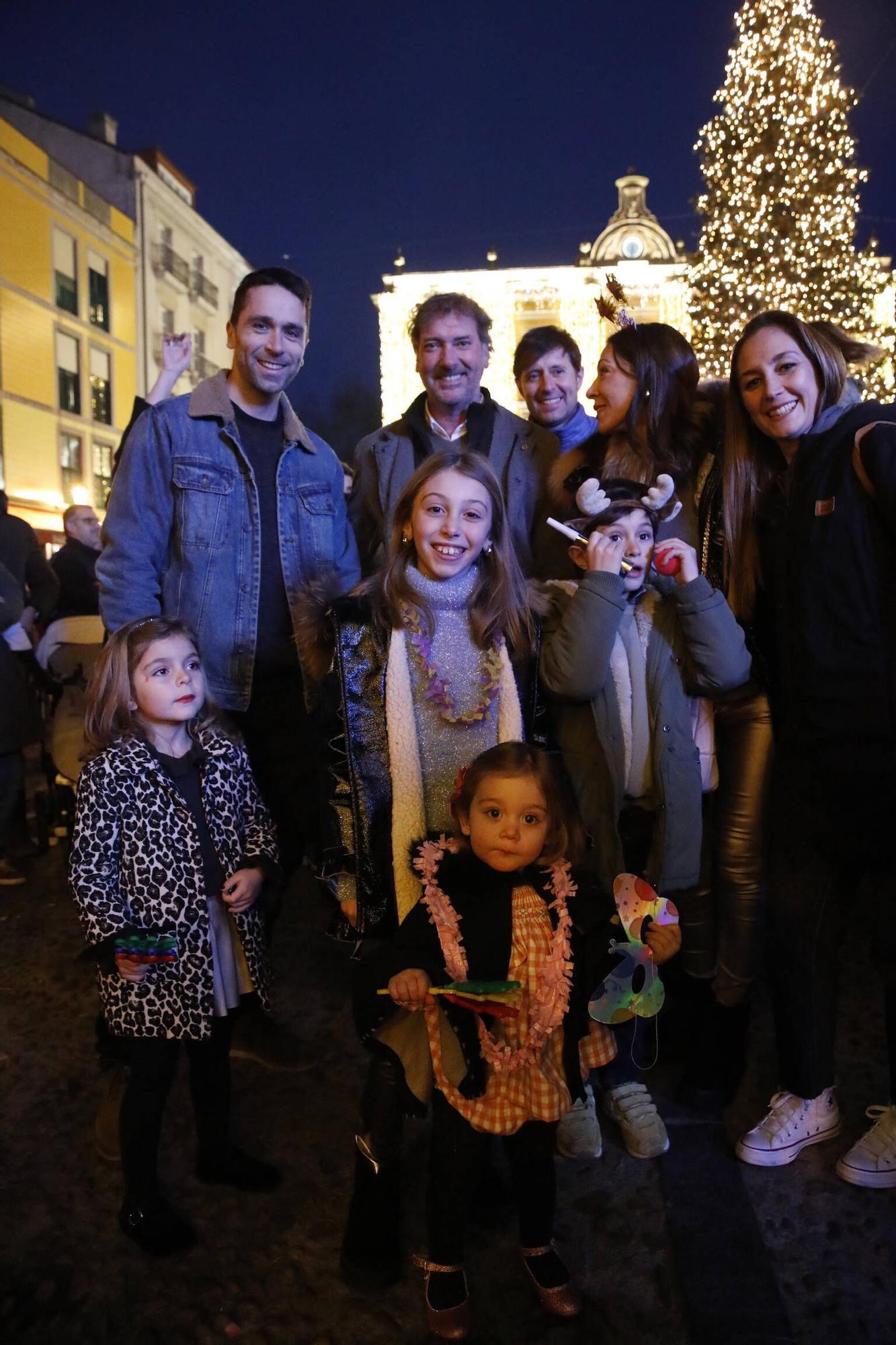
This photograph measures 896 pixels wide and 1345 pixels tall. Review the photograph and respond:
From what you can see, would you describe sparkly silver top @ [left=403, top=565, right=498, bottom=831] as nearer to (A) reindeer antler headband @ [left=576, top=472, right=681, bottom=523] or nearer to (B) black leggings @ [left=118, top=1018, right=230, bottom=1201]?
(A) reindeer antler headband @ [left=576, top=472, right=681, bottom=523]

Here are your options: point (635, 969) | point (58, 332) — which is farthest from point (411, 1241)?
point (58, 332)

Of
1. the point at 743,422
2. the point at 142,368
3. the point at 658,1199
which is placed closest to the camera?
the point at 658,1199

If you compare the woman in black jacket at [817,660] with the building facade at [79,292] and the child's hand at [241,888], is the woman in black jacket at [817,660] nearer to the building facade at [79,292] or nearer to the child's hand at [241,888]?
the child's hand at [241,888]

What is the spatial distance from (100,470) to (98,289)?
4739 millimetres

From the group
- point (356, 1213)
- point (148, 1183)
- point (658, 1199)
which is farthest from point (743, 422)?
point (148, 1183)

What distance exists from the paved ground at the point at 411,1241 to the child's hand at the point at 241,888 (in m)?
0.80

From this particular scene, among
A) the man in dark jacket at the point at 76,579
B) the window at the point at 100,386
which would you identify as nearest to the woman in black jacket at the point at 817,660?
the man in dark jacket at the point at 76,579

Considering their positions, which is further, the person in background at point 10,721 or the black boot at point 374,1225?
the person in background at point 10,721

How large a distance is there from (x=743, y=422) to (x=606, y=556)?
0.69 metres

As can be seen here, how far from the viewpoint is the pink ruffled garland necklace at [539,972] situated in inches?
84.5

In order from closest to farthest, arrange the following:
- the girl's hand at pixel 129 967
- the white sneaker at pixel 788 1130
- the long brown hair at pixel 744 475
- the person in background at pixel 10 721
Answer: the girl's hand at pixel 129 967 → the white sneaker at pixel 788 1130 → the long brown hair at pixel 744 475 → the person in background at pixel 10 721

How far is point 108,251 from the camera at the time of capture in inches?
951

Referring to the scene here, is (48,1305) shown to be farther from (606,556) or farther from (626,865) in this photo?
(606,556)

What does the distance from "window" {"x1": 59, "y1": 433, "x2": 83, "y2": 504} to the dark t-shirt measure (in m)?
20.7
